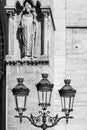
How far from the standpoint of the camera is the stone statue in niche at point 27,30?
16.6 metres

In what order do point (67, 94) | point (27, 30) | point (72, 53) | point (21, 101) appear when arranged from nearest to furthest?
point (67, 94), point (21, 101), point (27, 30), point (72, 53)

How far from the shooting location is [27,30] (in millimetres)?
16578

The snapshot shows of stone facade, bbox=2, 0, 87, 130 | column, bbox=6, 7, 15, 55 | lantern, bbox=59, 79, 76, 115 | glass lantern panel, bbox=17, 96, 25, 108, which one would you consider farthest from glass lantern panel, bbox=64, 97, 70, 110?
stone facade, bbox=2, 0, 87, 130

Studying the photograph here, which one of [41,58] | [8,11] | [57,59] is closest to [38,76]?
[41,58]

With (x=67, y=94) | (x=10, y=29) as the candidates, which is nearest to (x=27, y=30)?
(x=10, y=29)

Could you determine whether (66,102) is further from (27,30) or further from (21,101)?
(27,30)

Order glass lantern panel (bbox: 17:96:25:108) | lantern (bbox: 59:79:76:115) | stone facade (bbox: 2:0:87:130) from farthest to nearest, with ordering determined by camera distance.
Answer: stone facade (bbox: 2:0:87:130)
lantern (bbox: 59:79:76:115)
glass lantern panel (bbox: 17:96:25:108)

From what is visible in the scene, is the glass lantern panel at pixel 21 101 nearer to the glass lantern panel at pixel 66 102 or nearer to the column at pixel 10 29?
the glass lantern panel at pixel 66 102

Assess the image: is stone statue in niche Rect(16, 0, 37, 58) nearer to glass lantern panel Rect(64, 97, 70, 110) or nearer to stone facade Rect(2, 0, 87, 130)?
stone facade Rect(2, 0, 87, 130)

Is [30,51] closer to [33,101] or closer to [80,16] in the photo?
[33,101]

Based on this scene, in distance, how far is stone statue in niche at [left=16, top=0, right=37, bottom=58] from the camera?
16562mm

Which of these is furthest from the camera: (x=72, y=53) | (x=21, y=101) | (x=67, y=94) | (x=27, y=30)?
(x=72, y=53)

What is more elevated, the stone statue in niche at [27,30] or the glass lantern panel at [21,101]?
the stone statue in niche at [27,30]

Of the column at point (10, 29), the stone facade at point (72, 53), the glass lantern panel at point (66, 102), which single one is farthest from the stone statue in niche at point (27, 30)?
the glass lantern panel at point (66, 102)
